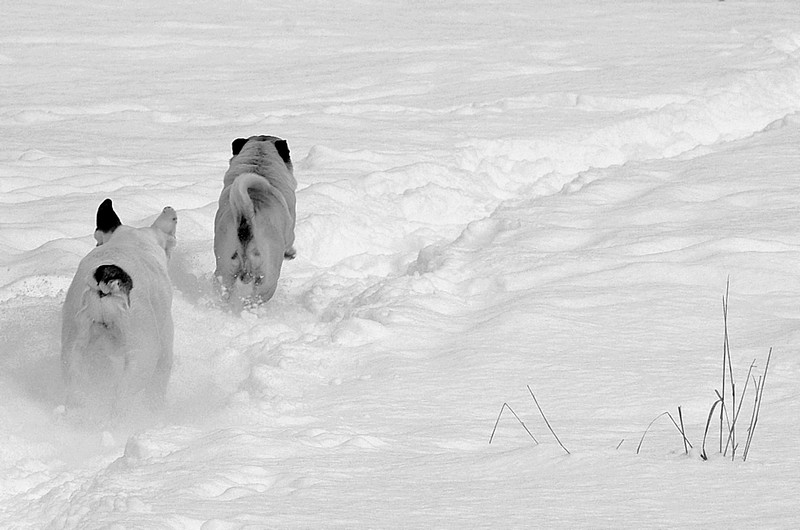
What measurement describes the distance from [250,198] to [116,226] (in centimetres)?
111

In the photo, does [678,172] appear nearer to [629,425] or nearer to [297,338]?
[297,338]

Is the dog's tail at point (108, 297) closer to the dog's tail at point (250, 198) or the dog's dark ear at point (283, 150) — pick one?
the dog's tail at point (250, 198)

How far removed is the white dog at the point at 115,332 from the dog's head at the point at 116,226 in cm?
22

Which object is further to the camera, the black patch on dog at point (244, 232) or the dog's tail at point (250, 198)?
the black patch on dog at point (244, 232)

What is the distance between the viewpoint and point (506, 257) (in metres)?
6.65

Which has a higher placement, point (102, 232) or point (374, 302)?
A: point (102, 232)

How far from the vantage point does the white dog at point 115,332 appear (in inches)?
171

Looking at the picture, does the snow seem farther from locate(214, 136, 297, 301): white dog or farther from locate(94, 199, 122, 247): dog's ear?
locate(94, 199, 122, 247): dog's ear

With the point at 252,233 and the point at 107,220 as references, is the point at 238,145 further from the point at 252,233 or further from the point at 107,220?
the point at 107,220

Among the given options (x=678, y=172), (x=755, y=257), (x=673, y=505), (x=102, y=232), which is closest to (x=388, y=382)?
(x=102, y=232)

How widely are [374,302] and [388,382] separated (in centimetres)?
139

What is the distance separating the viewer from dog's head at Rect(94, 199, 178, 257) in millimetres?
5020

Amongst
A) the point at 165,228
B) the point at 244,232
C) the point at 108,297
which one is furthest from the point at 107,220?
the point at 244,232

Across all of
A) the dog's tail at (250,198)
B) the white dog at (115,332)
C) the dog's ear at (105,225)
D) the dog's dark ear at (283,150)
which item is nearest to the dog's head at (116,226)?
the dog's ear at (105,225)
